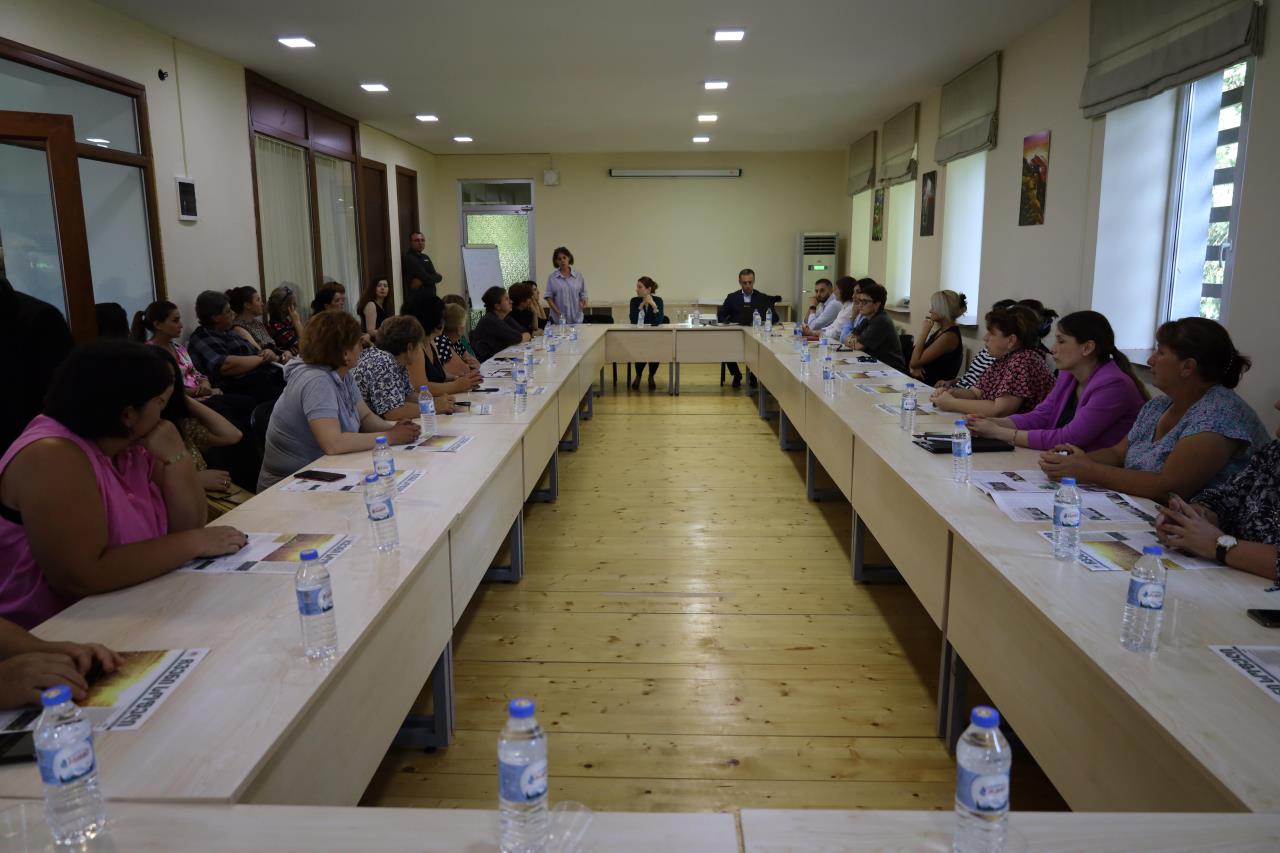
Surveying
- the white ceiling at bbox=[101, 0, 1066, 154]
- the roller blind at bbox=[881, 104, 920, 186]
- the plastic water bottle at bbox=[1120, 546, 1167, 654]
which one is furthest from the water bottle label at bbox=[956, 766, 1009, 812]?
the roller blind at bbox=[881, 104, 920, 186]

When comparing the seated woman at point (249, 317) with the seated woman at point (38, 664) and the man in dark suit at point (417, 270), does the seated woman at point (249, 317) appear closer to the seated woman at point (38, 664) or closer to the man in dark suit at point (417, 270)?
the man in dark suit at point (417, 270)

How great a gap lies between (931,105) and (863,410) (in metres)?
5.26

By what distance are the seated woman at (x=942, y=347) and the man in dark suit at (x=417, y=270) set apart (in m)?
6.75

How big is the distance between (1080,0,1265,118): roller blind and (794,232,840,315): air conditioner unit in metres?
7.07

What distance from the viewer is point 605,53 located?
20.1 ft

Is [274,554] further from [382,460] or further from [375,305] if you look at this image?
[375,305]

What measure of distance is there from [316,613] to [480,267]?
11.4 metres

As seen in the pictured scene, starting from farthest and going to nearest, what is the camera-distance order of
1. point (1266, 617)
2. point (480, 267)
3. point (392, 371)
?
point (480, 267) → point (392, 371) → point (1266, 617)

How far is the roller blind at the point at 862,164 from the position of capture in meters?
10.3

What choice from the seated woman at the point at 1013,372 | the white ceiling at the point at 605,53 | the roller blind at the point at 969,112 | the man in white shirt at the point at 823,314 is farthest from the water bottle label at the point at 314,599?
the man in white shirt at the point at 823,314

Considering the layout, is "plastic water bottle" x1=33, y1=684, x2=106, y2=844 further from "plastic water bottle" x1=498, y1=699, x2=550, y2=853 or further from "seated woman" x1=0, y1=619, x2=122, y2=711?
"plastic water bottle" x1=498, y1=699, x2=550, y2=853

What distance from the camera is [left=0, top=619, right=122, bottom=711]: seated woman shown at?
4.30 ft

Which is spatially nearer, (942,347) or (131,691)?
(131,691)

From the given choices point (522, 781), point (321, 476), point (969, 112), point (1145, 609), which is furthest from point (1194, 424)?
point (969, 112)
